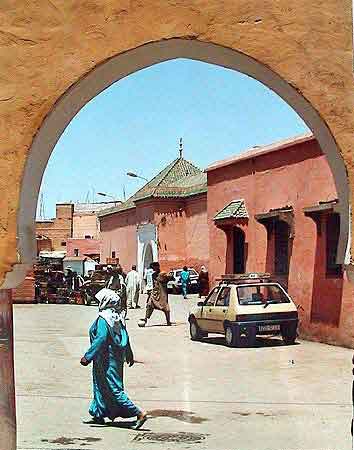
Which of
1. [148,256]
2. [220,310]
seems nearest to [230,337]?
[220,310]

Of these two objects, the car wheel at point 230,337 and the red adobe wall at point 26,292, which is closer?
the car wheel at point 230,337

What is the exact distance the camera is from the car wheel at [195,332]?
51.0ft

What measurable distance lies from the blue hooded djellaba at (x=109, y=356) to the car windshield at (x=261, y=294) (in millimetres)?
6778

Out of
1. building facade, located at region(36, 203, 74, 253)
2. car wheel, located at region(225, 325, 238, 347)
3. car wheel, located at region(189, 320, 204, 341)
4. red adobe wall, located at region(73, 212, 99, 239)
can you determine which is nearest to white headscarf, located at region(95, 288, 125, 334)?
car wheel, located at region(225, 325, 238, 347)

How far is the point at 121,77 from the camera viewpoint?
15.9ft

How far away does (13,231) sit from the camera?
4.43 metres

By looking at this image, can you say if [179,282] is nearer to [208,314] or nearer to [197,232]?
[197,232]

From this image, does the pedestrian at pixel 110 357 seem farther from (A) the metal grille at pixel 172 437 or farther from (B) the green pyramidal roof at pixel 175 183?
(B) the green pyramidal roof at pixel 175 183

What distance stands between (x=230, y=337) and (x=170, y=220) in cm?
1357

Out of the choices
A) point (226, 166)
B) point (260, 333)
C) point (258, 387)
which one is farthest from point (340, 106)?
point (226, 166)

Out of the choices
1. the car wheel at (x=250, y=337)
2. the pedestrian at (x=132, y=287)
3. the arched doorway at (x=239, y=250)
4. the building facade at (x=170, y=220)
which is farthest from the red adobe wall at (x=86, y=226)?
the car wheel at (x=250, y=337)

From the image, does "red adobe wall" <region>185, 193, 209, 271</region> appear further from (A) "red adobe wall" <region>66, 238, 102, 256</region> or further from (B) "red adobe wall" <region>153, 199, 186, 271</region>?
(A) "red adobe wall" <region>66, 238, 102, 256</region>

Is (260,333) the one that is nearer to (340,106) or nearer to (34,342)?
(34,342)

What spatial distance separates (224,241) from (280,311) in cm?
556
